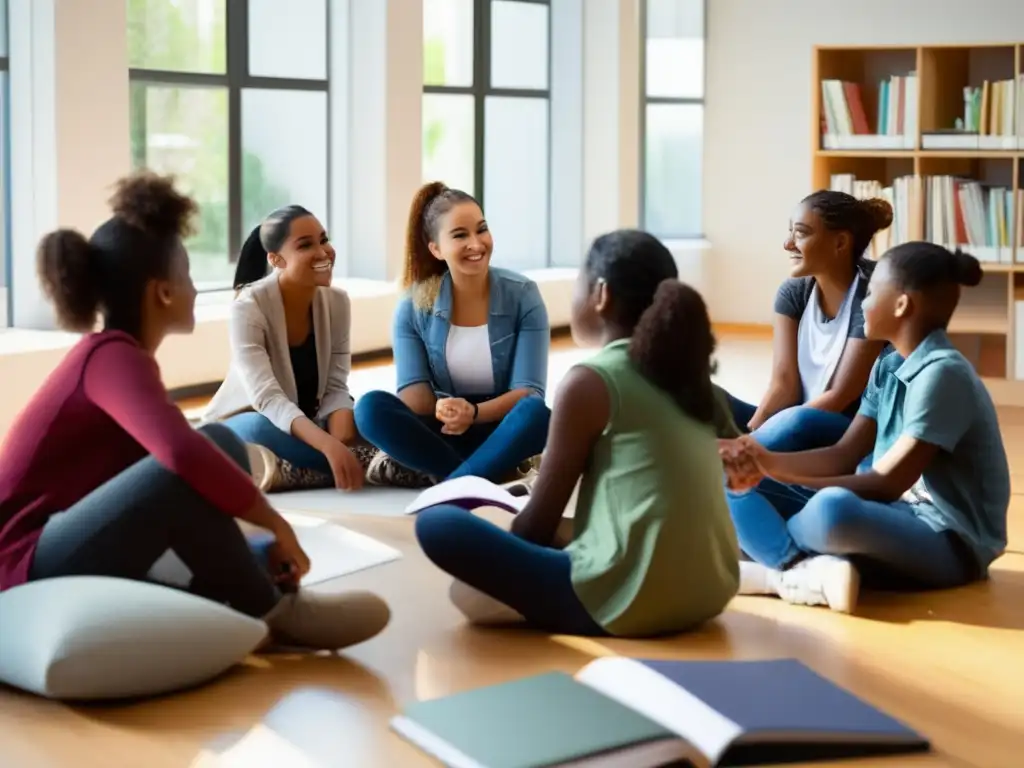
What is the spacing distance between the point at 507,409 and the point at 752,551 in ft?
3.43

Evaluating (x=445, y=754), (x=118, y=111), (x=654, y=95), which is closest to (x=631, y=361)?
(x=445, y=754)

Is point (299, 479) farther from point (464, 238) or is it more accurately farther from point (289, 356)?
point (464, 238)

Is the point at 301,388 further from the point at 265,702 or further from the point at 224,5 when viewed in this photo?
the point at 224,5

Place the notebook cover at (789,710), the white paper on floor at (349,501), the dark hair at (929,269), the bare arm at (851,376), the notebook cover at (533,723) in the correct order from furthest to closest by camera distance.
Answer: the white paper on floor at (349,501) → the bare arm at (851,376) → the dark hair at (929,269) → the notebook cover at (789,710) → the notebook cover at (533,723)

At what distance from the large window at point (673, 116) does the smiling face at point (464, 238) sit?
15.7 ft

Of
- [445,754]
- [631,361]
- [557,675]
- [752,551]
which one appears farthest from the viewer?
[752,551]

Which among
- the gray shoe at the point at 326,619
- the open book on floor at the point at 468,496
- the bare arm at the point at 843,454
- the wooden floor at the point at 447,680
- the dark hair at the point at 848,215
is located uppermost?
the dark hair at the point at 848,215

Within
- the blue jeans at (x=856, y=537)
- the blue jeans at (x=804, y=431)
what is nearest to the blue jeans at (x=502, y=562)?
the blue jeans at (x=856, y=537)

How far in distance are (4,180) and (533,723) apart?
405 cm

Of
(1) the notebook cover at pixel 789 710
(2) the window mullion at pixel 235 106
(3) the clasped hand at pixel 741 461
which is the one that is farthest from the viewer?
(2) the window mullion at pixel 235 106

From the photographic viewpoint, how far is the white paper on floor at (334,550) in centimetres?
336

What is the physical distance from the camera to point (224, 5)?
6773mm

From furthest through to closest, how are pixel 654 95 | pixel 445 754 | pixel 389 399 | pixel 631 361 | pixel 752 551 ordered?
1. pixel 654 95
2. pixel 389 399
3. pixel 752 551
4. pixel 631 361
5. pixel 445 754

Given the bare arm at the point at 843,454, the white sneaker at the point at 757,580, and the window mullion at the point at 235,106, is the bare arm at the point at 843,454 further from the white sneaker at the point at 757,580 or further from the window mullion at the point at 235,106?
the window mullion at the point at 235,106
